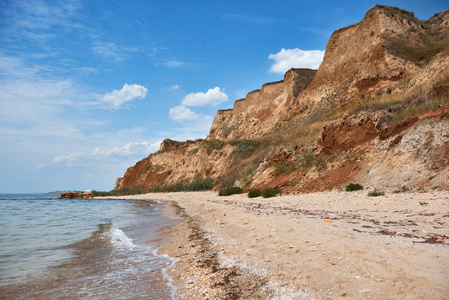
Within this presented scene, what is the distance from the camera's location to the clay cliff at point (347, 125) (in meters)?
13.6

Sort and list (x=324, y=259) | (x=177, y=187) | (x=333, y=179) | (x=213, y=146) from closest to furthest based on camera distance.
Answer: (x=324, y=259), (x=333, y=179), (x=177, y=187), (x=213, y=146)

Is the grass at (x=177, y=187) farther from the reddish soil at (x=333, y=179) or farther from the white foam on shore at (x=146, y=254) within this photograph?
the white foam on shore at (x=146, y=254)

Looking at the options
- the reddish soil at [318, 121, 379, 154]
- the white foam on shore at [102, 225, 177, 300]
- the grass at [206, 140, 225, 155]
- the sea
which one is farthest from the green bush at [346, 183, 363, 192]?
the grass at [206, 140, 225, 155]

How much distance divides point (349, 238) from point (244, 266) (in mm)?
2154

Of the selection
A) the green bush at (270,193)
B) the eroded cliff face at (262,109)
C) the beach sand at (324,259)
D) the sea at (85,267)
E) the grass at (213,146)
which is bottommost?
the sea at (85,267)

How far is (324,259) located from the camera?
4340mm

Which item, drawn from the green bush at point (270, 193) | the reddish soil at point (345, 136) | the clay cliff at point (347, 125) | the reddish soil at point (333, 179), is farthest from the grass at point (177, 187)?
the reddish soil at point (333, 179)

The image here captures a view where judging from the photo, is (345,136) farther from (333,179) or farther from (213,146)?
(213,146)

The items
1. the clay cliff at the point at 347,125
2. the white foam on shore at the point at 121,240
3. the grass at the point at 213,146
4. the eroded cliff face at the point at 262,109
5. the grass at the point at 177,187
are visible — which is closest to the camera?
the white foam on shore at the point at 121,240

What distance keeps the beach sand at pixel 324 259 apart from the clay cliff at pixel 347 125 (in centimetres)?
625

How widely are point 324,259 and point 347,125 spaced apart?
16924mm

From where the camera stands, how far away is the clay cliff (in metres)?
13.6

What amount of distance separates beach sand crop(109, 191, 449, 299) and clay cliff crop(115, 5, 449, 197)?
6.25 metres

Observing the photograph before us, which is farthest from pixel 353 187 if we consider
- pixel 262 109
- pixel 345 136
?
pixel 262 109
